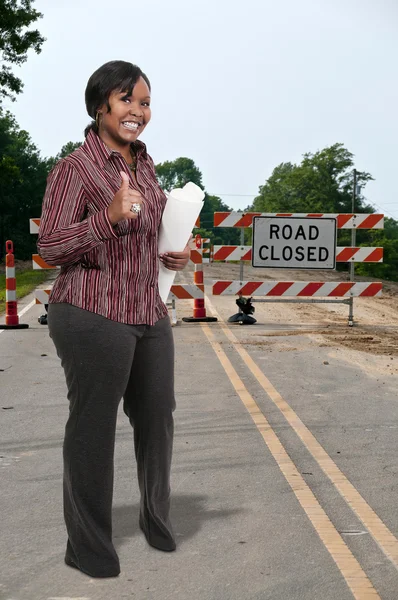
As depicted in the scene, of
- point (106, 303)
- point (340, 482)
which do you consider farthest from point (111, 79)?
point (340, 482)

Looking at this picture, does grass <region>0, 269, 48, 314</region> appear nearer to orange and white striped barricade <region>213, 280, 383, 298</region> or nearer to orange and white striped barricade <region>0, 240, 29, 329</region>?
orange and white striped barricade <region>0, 240, 29, 329</region>

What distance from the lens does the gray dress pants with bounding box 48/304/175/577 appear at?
423 cm

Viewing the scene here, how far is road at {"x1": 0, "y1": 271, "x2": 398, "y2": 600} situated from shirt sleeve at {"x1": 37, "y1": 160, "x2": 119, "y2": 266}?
4.55 ft

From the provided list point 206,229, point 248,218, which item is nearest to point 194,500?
point 248,218

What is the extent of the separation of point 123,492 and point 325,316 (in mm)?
12986

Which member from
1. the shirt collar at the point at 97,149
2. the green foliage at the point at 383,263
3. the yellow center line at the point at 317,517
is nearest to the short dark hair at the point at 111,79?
the shirt collar at the point at 97,149

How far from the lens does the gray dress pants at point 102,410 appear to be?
423cm

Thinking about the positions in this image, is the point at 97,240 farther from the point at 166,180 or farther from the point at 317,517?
the point at 166,180

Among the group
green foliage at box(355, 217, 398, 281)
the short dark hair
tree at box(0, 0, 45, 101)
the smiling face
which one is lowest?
green foliage at box(355, 217, 398, 281)

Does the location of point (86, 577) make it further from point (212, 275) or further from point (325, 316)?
point (212, 275)

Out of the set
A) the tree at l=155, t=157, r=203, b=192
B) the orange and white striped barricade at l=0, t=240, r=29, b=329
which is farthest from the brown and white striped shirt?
the tree at l=155, t=157, r=203, b=192

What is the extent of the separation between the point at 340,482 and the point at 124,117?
9.19 ft

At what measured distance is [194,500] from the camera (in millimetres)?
5648

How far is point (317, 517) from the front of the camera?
5320mm
